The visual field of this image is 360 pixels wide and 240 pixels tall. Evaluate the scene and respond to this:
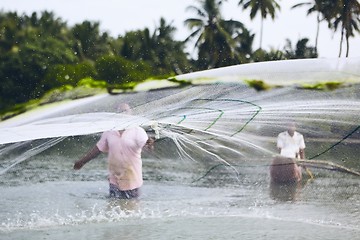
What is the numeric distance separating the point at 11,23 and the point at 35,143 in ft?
125

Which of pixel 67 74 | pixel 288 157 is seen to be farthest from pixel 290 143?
pixel 67 74

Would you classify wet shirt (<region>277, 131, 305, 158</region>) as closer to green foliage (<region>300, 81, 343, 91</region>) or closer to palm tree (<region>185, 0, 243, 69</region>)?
green foliage (<region>300, 81, 343, 91</region>)

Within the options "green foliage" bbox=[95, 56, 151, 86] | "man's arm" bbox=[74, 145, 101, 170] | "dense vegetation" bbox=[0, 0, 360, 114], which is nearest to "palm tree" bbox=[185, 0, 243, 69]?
"dense vegetation" bbox=[0, 0, 360, 114]

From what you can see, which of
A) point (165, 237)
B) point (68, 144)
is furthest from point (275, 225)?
point (68, 144)

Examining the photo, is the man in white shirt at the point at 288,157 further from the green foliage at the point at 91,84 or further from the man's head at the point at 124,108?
the green foliage at the point at 91,84

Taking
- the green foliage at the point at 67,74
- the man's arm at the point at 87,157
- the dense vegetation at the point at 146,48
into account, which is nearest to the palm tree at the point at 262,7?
the dense vegetation at the point at 146,48

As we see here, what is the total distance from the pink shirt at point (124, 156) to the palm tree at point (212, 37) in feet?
117

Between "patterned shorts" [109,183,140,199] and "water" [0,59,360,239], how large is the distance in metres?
0.05

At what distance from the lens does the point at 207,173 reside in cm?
581

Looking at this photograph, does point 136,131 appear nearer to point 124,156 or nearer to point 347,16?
point 124,156

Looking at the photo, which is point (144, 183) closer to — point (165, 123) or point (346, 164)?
point (165, 123)

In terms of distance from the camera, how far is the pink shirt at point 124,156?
5945mm

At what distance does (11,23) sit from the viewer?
1670 inches

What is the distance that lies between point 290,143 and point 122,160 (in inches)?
55.4
